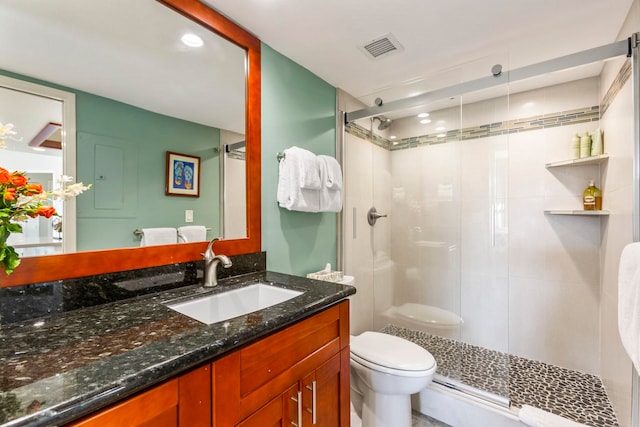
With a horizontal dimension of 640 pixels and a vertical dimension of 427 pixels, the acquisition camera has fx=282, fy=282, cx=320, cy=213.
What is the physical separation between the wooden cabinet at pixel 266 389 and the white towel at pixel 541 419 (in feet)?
3.39

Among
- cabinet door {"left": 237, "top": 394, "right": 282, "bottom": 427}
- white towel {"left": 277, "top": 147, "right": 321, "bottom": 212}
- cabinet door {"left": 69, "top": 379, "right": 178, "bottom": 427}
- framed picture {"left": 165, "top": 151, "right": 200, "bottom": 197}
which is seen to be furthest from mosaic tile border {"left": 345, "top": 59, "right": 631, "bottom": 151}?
cabinet door {"left": 69, "top": 379, "right": 178, "bottom": 427}

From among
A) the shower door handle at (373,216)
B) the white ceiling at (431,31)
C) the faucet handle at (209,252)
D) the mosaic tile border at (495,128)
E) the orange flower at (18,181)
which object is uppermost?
the white ceiling at (431,31)

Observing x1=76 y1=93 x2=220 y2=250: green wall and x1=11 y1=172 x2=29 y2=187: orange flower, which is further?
x1=76 y1=93 x2=220 y2=250: green wall

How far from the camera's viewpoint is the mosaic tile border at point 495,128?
6.75 feet

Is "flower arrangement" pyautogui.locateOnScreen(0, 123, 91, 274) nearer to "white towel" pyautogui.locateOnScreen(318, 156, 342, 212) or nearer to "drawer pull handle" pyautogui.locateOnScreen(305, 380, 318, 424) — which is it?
"drawer pull handle" pyautogui.locateOnScreen(305, 380, 318, 424)

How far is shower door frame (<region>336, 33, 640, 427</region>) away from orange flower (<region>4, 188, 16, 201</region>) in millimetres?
1756

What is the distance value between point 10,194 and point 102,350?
1.52ft

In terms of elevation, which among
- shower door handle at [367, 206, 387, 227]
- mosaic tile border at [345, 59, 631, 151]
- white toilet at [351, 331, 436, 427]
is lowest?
white toilet at [351, 331, 436, 427]

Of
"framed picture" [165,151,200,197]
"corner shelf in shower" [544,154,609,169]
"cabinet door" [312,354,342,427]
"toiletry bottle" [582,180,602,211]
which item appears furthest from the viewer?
"toiletry bottle" [582,180,602,211]

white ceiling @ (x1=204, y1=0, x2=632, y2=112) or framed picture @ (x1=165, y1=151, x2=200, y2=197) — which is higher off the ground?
white ceiling @ (x1=204, y1=0, x2=632, y2=112)

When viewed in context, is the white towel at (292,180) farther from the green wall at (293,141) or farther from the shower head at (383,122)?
the shower head at (383,122)

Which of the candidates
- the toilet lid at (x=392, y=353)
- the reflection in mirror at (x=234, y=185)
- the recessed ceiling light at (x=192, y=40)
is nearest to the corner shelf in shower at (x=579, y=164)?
the toilet lid at (x=392, y=353)

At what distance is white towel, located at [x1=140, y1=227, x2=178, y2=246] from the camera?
3.75ft

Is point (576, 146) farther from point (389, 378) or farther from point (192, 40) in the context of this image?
point (192, 40)
